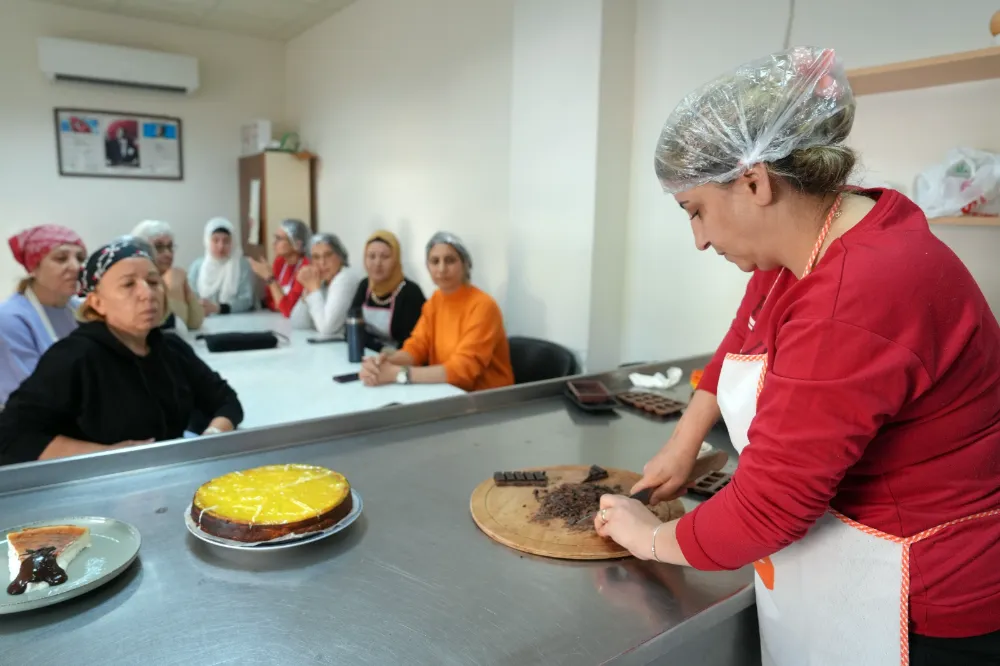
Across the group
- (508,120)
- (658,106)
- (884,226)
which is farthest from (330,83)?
(884,226)

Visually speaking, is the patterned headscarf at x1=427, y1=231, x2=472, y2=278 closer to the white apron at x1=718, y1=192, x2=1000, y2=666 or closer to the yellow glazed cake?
the yellow glazed cake

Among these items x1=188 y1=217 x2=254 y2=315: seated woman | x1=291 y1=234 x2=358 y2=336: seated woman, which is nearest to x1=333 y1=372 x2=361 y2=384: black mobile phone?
x1=291 y1=234 x2=358 y2=336: seated woman

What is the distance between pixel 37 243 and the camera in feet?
7.65

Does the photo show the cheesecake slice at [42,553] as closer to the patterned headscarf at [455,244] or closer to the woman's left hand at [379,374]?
the woman's left hand at [379,374]

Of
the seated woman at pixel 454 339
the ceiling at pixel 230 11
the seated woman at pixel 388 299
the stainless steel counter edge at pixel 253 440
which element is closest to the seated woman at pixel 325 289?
the seated woman at pixel 388 299

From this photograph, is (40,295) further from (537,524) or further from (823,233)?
(823,233)

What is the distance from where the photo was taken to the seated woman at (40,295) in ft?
7.34

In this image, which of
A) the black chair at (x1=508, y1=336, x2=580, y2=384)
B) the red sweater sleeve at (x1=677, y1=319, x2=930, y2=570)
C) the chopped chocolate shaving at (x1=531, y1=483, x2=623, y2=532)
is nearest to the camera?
the red sweater sleeve at (x1=677, y1=319, x2=930, y2=570)

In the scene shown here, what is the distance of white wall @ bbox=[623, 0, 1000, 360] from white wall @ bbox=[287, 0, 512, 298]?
0.82 meters

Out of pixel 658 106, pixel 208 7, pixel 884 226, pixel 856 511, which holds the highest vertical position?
pixel 208 7

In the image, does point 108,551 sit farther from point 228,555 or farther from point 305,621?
point 305,621

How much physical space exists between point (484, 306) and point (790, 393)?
78.3 inches

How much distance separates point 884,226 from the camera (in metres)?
0.72

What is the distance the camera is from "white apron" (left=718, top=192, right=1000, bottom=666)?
2.54 ft
